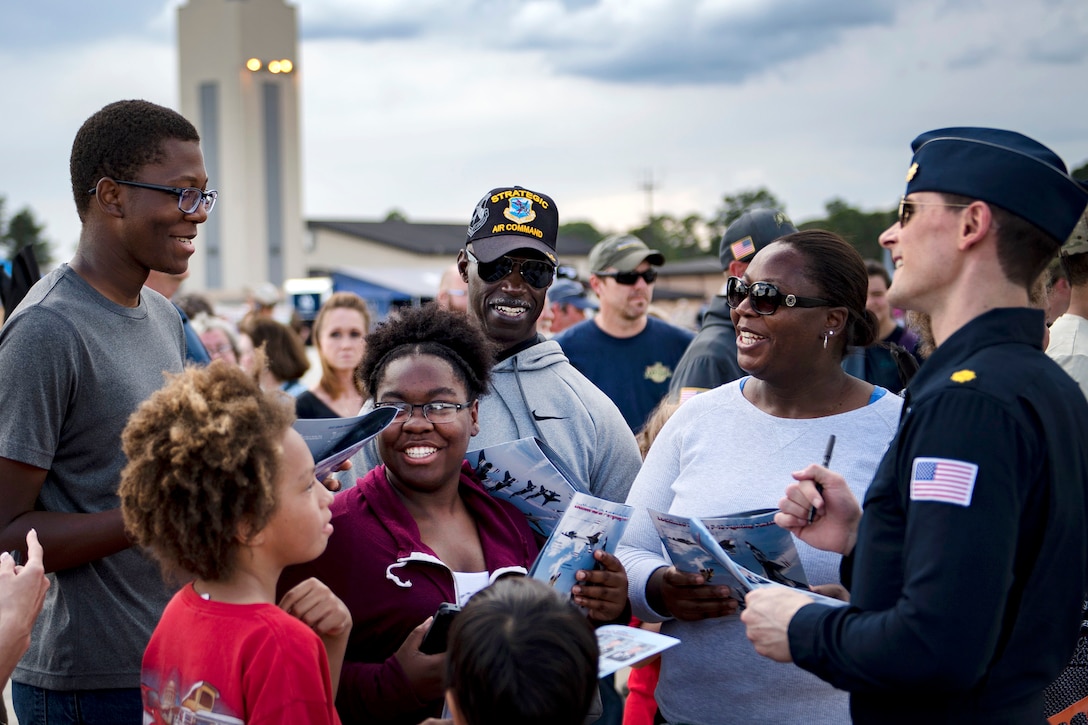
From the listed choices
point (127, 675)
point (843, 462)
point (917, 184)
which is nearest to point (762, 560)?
point (843, 462)

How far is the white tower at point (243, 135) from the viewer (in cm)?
5162

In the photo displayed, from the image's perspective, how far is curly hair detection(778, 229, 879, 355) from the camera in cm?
317

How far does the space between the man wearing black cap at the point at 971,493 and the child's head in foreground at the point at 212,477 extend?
1.14 metres

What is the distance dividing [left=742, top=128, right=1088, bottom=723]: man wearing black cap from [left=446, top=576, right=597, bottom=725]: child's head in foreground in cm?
50

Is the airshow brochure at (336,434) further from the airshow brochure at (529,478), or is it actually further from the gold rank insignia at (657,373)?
the gold rank insignia at (657,373)

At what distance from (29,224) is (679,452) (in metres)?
71.0

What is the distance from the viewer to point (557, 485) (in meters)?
3.00

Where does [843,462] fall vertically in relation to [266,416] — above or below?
below

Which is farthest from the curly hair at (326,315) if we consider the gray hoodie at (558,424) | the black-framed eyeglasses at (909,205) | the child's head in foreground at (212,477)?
the black-framed eyeglasses at (909,205)

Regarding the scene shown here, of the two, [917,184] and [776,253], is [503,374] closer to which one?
[776,253]

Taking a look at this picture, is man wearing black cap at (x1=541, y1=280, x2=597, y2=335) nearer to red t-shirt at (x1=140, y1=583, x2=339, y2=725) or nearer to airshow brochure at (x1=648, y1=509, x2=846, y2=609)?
airshow brochure at (x1=648, y1=509, x2=846, y2=609)

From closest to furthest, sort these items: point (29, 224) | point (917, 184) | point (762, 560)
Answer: point (917, 184) < point (762, 560) < point (29, 224)

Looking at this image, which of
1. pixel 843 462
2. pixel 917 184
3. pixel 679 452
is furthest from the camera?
pixel 679 452

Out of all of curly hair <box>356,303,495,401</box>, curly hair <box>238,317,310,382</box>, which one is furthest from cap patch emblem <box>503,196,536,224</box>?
curly hair <box>238,317,310,382</box>
